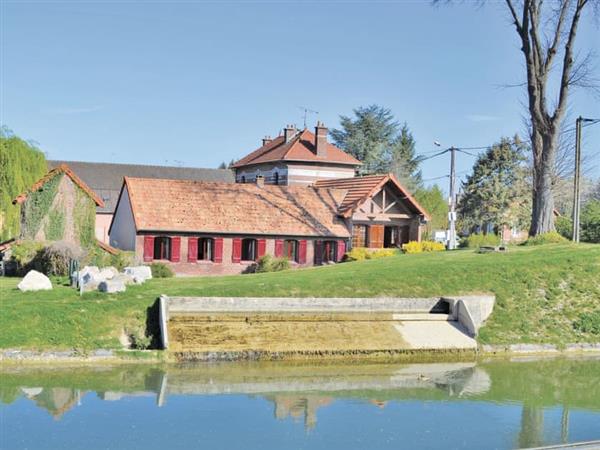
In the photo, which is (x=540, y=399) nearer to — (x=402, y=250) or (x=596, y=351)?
(x=596, y=351)

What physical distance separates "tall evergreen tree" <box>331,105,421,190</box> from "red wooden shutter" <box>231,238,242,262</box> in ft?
112

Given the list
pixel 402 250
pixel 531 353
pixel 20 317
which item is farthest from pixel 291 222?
pixel 20 317

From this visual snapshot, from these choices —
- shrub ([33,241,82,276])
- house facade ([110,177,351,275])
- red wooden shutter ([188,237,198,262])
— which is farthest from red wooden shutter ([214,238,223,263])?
shrub ([33,241,82,276])

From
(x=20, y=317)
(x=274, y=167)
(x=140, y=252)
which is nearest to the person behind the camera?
(x=20, y=317)

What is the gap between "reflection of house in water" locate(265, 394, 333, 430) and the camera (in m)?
16.0

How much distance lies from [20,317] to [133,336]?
2.85 m

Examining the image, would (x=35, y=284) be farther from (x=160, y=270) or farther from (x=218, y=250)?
(x=218, y=250)

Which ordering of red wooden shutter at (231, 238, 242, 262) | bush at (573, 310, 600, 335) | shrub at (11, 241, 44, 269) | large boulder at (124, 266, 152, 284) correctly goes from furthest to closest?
red wooden shutter at (231, 238, 242, 262) < shrub at (11, 241, 44, 269) < bush at (573, 310, 600, 335) < large boulder at (124, 266, 152, 284)

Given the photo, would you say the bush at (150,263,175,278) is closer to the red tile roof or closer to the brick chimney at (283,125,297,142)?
the red tile roof

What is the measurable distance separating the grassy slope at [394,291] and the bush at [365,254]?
728 centimetres

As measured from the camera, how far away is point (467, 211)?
196 feet

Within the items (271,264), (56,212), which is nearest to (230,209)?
(271,264)

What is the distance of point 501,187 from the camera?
58.2 m

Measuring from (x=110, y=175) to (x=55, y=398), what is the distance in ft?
170
